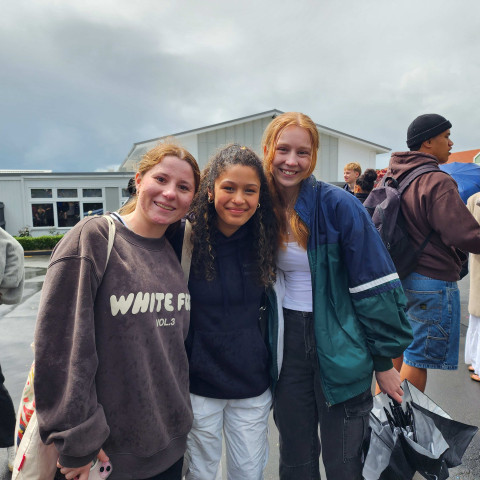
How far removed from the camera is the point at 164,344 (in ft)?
4.70

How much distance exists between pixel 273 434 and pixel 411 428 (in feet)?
4.81

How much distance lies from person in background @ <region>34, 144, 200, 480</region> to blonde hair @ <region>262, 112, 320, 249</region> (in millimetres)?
455

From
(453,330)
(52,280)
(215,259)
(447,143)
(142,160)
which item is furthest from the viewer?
(447,143)

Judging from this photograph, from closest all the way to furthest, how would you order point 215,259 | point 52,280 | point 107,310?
point 52,280, point 107,310, point 215,259

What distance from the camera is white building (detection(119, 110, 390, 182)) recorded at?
17.5m

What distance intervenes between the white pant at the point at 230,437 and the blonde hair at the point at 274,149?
904mm

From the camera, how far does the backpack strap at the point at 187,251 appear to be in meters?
1.72

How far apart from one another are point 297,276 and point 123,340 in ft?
3.13

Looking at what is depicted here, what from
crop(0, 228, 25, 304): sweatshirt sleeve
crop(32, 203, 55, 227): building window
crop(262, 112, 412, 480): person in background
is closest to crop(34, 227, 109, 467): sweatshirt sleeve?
crop(262, 112, 412, 480): person in background

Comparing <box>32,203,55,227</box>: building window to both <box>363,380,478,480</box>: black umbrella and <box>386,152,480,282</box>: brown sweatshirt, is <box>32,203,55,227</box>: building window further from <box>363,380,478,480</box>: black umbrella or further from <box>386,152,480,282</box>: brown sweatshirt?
<box>363,380,478,480</box>: black umbrella

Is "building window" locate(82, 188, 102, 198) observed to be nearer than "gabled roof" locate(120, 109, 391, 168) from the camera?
No

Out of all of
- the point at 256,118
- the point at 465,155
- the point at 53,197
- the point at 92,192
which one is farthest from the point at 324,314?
the point at 465,155

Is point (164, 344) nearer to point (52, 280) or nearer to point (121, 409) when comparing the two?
point (121, 409)

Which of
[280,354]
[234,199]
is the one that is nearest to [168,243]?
[234,199]
